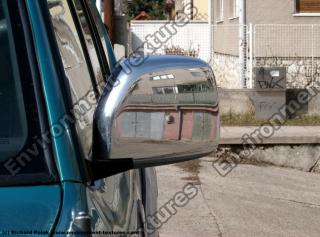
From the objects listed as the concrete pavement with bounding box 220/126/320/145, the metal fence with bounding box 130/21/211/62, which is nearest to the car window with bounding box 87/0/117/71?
the concrete pavement with bounding box 220/126/320/145

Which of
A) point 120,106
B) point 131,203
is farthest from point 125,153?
point 131,203

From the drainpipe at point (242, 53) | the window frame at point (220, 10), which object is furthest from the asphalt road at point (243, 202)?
the window frame at point (220, 10)

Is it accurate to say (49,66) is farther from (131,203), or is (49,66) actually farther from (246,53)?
(246,53)

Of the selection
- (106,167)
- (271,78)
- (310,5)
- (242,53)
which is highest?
(106,167)

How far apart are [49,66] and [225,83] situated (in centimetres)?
1415

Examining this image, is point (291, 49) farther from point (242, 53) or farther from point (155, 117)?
point (155, 117)

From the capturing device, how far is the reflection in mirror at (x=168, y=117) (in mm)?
1840

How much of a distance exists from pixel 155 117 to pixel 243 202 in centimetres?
609

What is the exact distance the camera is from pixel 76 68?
8.08 feet

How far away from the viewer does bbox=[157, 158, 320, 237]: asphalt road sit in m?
6.76

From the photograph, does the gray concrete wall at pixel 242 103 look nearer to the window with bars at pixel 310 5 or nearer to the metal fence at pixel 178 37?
the window with bars at pixel 310 5

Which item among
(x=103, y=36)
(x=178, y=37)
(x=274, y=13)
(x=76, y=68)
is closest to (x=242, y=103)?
(x=274, y=13)

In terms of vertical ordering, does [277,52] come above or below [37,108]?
below

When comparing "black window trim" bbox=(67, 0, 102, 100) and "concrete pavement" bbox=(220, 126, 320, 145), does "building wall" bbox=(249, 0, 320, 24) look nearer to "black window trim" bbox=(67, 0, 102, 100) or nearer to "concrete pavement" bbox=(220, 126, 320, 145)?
"concrete pavement" bbox=(220, 126, 320, 145)
